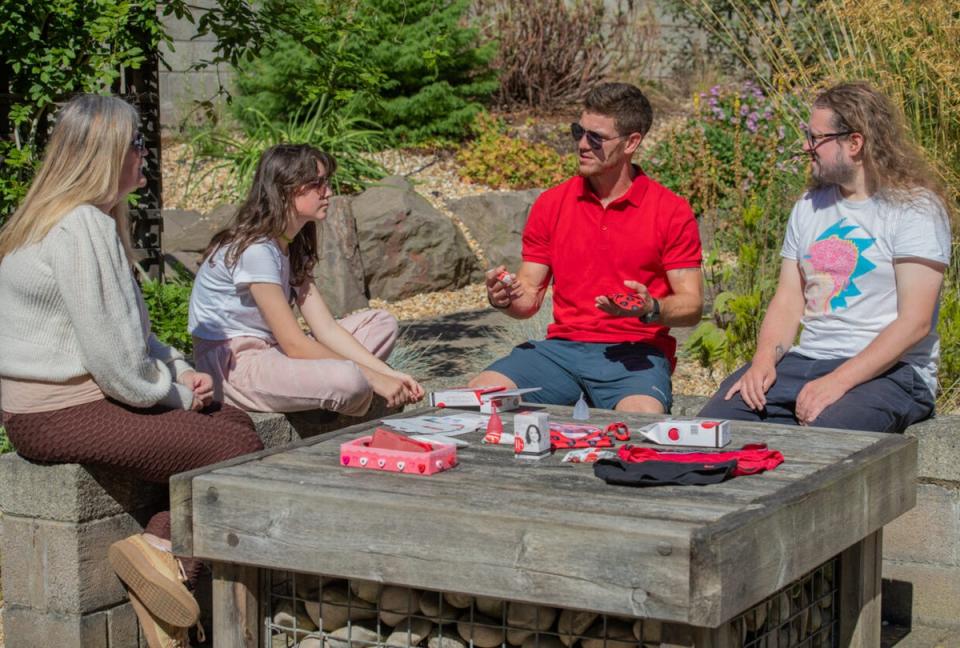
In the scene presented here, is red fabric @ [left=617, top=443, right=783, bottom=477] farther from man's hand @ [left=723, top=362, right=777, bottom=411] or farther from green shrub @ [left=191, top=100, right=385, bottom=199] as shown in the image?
green shrub @ [left=191, top=100, right=385, bottom=199]

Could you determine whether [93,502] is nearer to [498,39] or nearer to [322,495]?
[322,495]

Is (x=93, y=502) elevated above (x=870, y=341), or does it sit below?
below

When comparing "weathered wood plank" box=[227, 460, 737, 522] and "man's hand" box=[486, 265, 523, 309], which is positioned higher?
"man's hand" box=[486, 265, 523, 309]

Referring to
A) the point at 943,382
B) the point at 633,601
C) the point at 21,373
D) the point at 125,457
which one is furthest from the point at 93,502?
the point at 943,382

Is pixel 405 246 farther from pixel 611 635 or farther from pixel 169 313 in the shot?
pixel 611 635

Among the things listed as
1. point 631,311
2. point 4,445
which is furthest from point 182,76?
point 631,311

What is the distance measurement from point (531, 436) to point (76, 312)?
121cm

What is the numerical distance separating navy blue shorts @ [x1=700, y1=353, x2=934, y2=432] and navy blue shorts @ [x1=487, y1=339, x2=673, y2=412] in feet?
0.88

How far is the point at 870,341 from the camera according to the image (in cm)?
395

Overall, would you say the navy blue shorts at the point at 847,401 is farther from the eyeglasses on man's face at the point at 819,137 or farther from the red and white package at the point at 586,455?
the red and white package at the point at 586,455

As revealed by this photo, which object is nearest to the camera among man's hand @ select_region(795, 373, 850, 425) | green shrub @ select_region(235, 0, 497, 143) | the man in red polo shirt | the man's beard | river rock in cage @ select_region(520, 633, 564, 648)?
river rock in cage @ select_region(520, 633, 564, 648)

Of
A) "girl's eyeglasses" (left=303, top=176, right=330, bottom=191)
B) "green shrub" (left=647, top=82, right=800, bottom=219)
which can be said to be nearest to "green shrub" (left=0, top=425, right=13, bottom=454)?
"girl's eyeglasses" (left=303, top=176, right=330, bottom=191)

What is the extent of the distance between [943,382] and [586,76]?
8104 millimetres

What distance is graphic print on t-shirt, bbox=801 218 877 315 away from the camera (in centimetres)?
399
